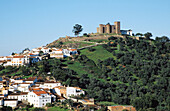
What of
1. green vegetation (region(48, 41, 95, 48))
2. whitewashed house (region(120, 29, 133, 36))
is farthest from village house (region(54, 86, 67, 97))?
whitewashed house (region(120, 29, 133, 36))

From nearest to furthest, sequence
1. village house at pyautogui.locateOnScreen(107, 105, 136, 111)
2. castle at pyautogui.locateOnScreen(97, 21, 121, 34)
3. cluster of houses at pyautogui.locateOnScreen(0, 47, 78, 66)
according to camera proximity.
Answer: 1. village house at pyautogui.locateOnScreen(107, 105, 136, 111)
2. cluster of houses at pyautogui.locateOnScreen(0, 47, 78, 66)
3. castle at pyautogui.locateOnScreen(97, 21, 121, 34)

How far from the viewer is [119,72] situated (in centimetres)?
8594

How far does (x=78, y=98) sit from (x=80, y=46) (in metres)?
48.4

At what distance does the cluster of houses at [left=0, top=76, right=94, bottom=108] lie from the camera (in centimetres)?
6053

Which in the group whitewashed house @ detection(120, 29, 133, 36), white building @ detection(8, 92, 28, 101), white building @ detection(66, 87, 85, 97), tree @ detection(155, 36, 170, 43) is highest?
whitewashed house @ detection(120, 29, 133, 36)

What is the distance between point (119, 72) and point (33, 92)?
99.2ft

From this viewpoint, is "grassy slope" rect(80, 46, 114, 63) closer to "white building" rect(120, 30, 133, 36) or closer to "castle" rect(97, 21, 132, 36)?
"castle" rect(97, 21, 132, 36)

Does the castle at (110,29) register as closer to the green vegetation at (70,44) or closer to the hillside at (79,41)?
the hillside at (79,41)

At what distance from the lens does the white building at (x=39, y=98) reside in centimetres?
6016

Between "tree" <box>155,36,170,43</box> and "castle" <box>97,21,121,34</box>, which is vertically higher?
"castle" <box>97,21,121,34</box>

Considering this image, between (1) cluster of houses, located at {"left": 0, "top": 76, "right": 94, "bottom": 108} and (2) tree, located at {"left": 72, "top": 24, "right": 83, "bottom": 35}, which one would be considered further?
(2) tree, located at {"left": 72, "top": 24, "right": 83, "bottom": 35}

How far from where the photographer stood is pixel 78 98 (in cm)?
6450

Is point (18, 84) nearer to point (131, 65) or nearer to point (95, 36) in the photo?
point (131, 65)

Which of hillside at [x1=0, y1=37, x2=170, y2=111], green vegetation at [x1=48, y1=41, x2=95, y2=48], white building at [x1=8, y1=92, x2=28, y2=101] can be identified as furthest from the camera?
green vegetation at [x1=48, y1=41, x2=95, y2=48]
